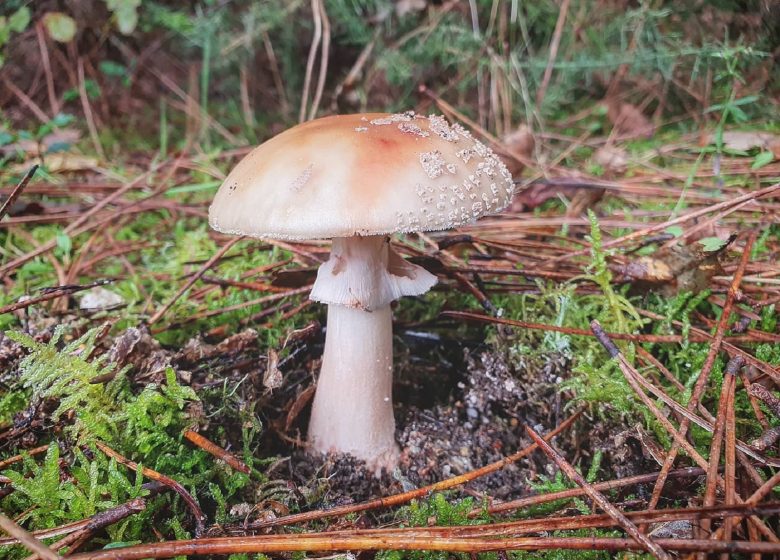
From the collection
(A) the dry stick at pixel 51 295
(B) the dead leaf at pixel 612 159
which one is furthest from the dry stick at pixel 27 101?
(B) the dead leaf at pixel 612 159

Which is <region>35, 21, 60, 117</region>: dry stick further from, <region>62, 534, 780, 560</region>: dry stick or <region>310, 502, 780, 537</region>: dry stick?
<region>310, 502, 780, 537</region>: dry stick

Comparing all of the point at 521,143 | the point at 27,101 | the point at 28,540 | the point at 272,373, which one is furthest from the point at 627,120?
the point at 27,101

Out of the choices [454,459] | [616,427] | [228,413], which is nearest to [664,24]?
[616,427]

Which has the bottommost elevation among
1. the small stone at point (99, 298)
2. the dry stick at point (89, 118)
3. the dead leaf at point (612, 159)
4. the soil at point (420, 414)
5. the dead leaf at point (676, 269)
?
the soil at point (420, 414)

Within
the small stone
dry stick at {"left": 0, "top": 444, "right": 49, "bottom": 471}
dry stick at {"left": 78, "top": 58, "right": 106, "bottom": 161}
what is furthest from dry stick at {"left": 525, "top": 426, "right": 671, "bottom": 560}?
dry stick at {"left": 78, "top": 58, "right": 106, "bottom": 161}

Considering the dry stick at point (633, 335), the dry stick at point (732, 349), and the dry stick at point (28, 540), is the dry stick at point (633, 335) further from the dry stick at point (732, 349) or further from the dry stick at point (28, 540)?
the dry stick at point (28, 540)

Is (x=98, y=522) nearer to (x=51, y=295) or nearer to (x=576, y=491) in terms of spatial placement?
(x=51, y=295)
